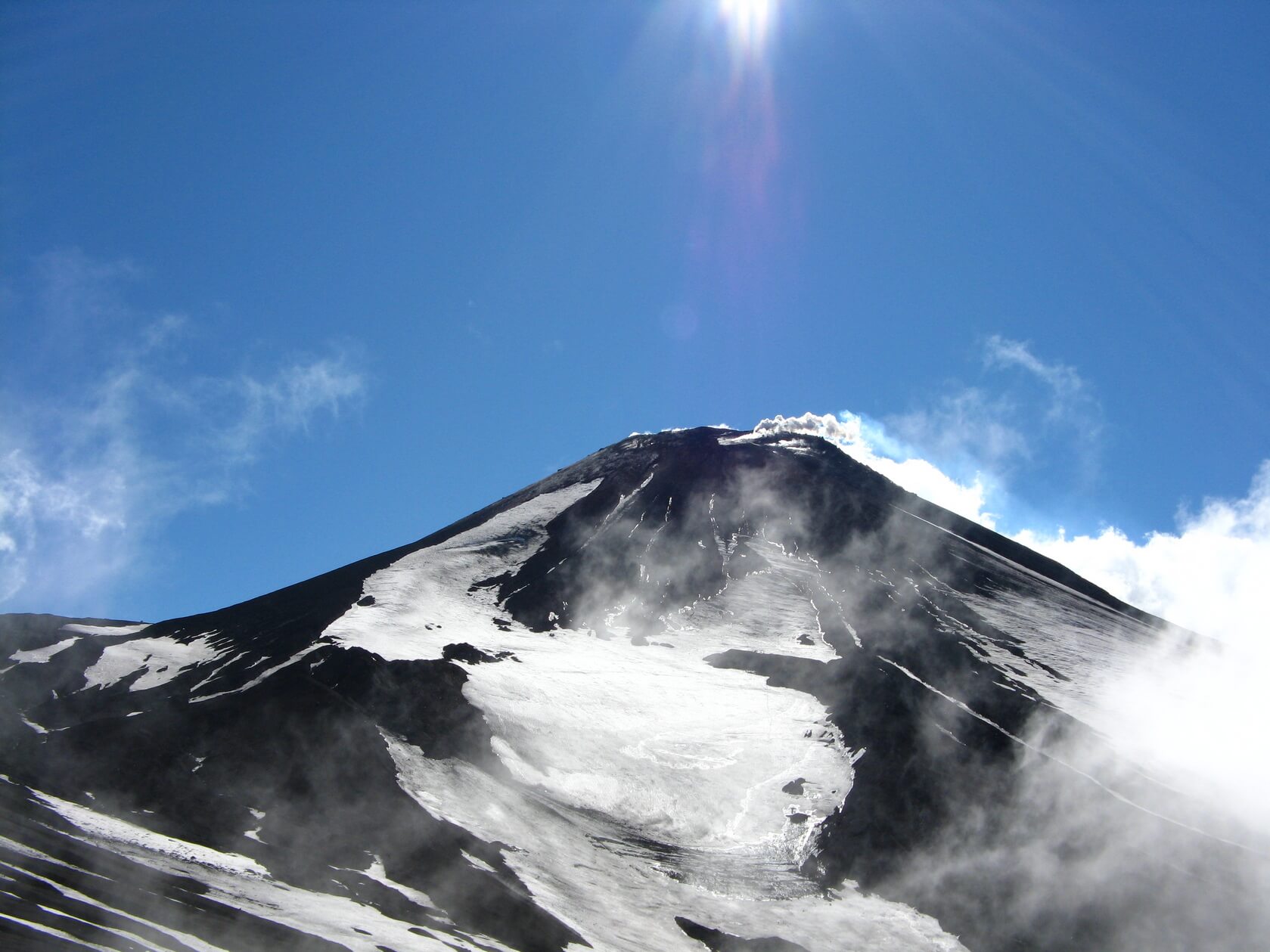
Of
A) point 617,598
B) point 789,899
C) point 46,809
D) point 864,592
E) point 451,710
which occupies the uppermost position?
point 864,592

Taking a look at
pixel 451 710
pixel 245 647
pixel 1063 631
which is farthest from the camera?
pixel 1063 631

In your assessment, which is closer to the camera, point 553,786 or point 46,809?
point 46,809

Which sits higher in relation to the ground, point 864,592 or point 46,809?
point 864,592

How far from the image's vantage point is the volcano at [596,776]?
29391 mm

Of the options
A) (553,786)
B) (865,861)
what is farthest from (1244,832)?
(553,786)

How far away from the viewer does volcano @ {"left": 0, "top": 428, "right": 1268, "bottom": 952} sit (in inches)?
1157

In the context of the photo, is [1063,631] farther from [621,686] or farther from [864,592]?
[621,686]

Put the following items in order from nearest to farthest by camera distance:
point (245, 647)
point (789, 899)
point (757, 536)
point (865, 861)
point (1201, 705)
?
point (789, 899) → point (865, 861) → point (245, 647) → point (1201, 705) → point (757, 536)

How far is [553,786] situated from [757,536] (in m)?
41.3

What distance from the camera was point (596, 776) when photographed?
42.3m

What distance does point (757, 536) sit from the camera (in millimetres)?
78812

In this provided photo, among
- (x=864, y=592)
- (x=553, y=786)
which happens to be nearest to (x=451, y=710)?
(x=553, y=786)

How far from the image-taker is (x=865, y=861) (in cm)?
3888

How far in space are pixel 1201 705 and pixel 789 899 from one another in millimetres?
34812
